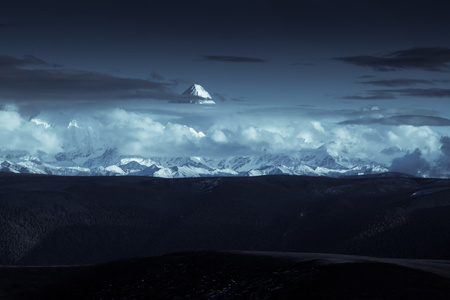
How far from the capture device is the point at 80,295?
161 m

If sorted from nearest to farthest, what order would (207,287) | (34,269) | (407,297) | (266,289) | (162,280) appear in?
(407,297) < (266,289) < (207,287) < (162,280) < (34,269)

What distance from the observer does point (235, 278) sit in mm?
150625

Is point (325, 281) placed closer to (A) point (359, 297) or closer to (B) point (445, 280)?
(A) point (359, 297)

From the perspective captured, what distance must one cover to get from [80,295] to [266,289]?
5356 centimetres

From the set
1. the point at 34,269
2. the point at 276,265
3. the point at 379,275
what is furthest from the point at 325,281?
the point at 34,269

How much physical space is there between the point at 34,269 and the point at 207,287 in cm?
6489

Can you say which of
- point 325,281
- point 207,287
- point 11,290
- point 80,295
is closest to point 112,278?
point 80,295

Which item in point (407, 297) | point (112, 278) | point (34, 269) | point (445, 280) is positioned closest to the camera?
point (407, 297)

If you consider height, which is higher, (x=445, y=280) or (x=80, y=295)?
(x=445, y=280)

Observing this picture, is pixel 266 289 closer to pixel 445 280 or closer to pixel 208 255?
pixel 445 280

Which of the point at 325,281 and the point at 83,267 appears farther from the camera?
the point at 83,267

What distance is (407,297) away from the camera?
108312 millimetres

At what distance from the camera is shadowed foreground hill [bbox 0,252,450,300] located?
118062 mm

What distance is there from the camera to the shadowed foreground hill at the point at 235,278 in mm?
118062
